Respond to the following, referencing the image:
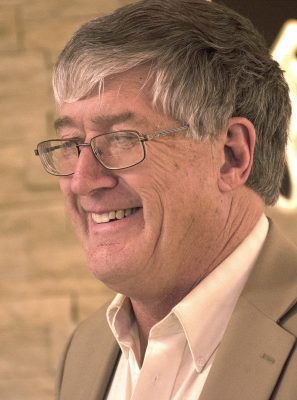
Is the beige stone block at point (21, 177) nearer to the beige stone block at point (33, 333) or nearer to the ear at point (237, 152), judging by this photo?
the beige stone block at point (33, 333)

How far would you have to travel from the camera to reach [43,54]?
8.47 feet

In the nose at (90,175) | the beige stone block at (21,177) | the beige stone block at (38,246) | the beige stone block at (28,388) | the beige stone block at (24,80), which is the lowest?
the beige stone block at (28,388)

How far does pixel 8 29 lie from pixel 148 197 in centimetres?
136

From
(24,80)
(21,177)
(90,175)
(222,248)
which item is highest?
(90,175)

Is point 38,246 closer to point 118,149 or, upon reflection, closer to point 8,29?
point 8,29

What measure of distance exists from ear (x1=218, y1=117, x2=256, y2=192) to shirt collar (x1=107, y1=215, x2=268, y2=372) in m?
0.10

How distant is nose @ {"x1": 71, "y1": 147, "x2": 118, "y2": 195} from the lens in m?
1.42

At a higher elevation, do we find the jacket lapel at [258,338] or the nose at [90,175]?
the nose at [90,175]

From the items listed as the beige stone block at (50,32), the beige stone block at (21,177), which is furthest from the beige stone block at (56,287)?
the beige stone block at (50,32)

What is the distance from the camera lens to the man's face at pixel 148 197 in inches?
55.6

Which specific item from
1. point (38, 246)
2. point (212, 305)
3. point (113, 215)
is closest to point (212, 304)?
point (212, 305)

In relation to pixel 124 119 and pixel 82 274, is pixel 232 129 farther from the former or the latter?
pixel 82 274

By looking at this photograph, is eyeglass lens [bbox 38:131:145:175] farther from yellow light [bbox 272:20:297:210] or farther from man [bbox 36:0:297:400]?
yellow light [bbox 272:20:297:210]

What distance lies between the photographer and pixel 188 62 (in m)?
1.43
